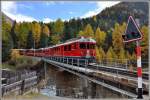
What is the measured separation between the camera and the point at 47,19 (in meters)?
6.22

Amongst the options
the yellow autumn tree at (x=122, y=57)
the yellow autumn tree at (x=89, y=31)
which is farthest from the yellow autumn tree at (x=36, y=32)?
the yellow autumn tree at (x=122, y=57)

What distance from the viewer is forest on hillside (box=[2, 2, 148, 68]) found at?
6.11 meters

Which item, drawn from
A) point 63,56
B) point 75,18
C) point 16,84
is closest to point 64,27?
point 75,18

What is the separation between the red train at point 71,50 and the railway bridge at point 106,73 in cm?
13

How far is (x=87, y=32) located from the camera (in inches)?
247

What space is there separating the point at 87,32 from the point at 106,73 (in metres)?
0.85

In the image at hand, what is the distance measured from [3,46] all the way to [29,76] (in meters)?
0.79

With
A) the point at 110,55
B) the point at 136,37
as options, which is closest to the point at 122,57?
the point at 110,55

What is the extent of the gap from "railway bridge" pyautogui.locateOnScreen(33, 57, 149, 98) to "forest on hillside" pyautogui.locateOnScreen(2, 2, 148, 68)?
23 centimetres

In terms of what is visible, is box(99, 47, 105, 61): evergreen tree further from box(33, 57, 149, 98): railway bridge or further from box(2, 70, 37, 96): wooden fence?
box(2, 70, 37, 96): wooden fence

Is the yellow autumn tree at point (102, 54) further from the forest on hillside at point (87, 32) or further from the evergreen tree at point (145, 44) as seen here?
the evergreen tree at point (145, 44)

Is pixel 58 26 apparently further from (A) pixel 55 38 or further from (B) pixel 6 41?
(B) pixel 6 41

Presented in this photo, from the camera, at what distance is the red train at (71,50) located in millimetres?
6371

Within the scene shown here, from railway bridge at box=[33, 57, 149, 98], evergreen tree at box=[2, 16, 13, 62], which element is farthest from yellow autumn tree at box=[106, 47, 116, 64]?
evergreen tree at box=[2, 16, 13, 62]
